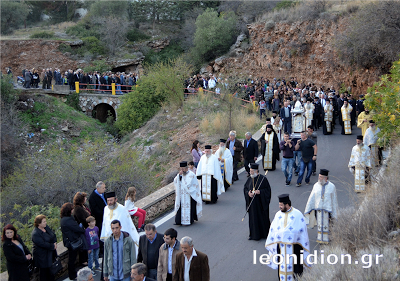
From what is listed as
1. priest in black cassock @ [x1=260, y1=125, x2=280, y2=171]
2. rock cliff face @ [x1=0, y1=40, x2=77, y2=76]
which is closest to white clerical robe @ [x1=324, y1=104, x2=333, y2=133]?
priest in black cassock @ [x1=260, y1=125, x2=280, y2=171]

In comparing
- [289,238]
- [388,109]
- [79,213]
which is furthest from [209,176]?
[388,109]

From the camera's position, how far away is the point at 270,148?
48.7 ft

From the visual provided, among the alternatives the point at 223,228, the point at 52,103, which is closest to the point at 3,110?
the point at 52,103

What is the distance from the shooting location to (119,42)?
51500mm

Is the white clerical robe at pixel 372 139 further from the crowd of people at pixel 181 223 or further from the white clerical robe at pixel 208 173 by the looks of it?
the white clerical robe at pixel 208 173

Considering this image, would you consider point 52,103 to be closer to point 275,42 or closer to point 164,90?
point 164,90

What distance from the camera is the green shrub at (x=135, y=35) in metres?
54.7

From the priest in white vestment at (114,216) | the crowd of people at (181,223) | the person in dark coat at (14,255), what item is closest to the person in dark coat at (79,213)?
the crowd of people at (181,223)

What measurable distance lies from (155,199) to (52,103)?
25060 mm

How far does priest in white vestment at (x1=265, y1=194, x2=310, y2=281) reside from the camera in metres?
7.24

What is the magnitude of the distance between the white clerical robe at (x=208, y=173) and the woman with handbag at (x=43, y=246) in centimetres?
548

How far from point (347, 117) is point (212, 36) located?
90.9 ft

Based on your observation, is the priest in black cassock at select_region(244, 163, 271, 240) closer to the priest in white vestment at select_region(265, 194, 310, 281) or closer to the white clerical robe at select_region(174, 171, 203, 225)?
the white clerical robe at select_region(174, 171, 203, 225)

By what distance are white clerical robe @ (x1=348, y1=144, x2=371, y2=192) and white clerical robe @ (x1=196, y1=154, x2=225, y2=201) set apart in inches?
163
